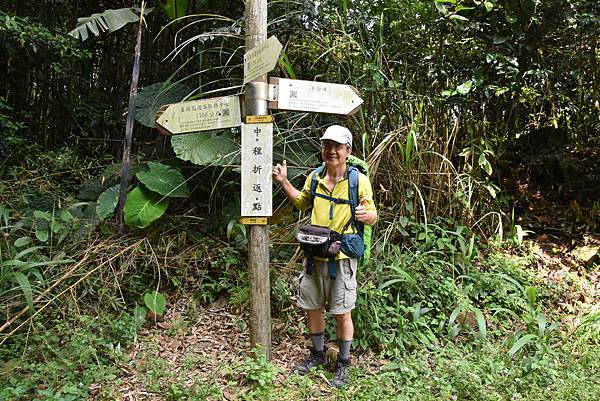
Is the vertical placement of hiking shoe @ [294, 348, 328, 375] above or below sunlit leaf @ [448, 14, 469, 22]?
below

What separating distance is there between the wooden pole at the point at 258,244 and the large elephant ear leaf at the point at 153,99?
67.8 inches

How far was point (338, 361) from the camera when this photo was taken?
284 centimetres

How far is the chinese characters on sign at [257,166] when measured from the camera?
8.95 feet

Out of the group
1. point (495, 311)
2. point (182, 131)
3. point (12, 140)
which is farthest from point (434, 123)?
point (12, 140)

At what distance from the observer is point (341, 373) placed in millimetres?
2783

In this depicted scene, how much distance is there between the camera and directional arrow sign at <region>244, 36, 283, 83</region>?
2.47 metres

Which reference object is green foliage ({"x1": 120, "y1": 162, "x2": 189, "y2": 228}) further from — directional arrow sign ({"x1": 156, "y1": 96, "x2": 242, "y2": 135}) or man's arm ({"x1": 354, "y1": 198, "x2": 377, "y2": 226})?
man's arm ({"x1": 354, "y1": 198, "x2": 377, "y2": 226})

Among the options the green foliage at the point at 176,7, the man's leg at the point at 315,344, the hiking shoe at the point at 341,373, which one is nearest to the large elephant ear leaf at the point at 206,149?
the green foliage at the point at 176,7

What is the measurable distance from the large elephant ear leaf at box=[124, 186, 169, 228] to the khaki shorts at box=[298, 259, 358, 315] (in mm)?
1544

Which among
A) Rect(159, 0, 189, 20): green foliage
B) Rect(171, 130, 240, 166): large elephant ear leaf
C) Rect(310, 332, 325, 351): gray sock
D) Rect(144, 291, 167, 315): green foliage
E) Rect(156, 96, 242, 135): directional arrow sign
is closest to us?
Rect(156, 96, 242, 135): directional arrow sign

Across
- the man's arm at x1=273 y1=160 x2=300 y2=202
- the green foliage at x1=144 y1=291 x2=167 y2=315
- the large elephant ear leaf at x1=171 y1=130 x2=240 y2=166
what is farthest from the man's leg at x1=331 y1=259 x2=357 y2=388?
the large elephant ear leaf at x1=171 y1=130 x2=240 y2=166

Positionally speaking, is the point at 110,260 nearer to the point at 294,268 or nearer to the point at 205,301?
the point at 205,301

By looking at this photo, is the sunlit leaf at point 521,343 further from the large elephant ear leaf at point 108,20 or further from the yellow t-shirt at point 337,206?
the large elephant ear leaf at point 108,20

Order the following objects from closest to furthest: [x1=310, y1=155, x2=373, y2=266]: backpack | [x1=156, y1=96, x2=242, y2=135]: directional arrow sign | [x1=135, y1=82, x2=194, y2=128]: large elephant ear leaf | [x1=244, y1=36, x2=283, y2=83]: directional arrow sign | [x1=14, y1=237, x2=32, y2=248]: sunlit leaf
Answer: [x1=244, y1=36, x2=283, y2=83]: directional arrow sign < [x1=310, y1=155, x2=373, y2=266]: backpack < [x1=156, y1=96, x2=242, y2=135]: directional arrow sign < [x1=14, y1=237, x2=32, y2=248]: sunlit leaf < [x1=135, y1=82, x2=194, y2=128]: large elephant ear leaf
